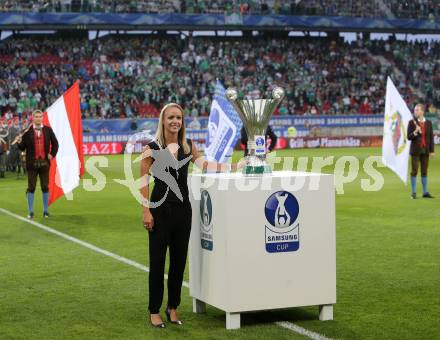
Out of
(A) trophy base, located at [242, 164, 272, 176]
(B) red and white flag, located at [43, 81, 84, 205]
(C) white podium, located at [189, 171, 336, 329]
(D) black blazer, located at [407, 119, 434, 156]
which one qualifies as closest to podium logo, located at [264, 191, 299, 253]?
(C) white podium, located at [189, 171, 336, 329]

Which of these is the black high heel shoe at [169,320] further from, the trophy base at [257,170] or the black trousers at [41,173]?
the black trousers at [41,173]

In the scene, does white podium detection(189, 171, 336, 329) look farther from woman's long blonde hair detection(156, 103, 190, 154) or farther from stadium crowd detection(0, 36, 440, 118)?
A: stadium crowd detection(0, 36, 440, 118)

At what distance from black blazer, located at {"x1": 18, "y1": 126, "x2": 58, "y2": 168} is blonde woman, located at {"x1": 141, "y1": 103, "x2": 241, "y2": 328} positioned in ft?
27.9

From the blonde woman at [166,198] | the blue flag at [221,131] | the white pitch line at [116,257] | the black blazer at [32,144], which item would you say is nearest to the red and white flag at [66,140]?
the white pitch line at [116,257]

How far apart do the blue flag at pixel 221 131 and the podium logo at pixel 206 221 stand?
9024 mm

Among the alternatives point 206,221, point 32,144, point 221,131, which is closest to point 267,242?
point 206,221

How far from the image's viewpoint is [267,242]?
7355mm

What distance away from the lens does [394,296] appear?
335 inches

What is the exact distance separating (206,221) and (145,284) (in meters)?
2.04

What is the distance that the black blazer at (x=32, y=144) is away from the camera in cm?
1558

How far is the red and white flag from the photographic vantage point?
1712cm

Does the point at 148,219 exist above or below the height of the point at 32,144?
above

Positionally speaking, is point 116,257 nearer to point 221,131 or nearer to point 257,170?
point 257,170

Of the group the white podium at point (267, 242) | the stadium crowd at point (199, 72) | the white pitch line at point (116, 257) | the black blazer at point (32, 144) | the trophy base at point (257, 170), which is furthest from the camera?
the stadium crowd at point (199, 72)
